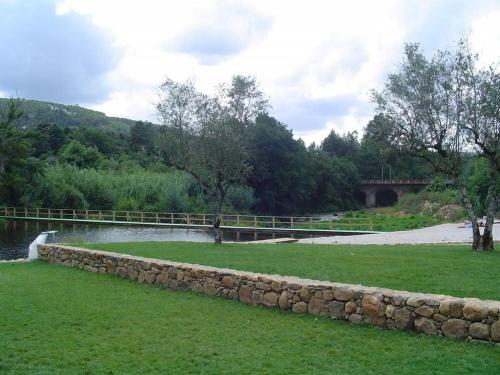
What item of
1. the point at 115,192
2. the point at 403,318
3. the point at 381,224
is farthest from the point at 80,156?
the point at 403,318

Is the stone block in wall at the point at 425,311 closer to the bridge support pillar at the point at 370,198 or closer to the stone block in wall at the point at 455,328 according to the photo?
the stone block in wall at the point at 455,328

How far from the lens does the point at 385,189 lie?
81.6 m

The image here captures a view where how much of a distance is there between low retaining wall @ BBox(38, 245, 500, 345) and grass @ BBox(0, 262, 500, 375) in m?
0.19

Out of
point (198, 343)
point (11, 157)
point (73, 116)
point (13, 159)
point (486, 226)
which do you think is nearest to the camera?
point (198, 343)

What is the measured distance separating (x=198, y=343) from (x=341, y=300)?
83.8 inches

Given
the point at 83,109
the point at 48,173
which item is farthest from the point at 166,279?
the point at 83,109

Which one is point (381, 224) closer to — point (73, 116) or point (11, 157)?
point (11, 157)

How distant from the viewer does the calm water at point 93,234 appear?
27.6 m

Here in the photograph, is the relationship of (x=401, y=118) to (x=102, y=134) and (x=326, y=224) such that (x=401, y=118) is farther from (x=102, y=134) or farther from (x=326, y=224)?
(x=102, y=134)

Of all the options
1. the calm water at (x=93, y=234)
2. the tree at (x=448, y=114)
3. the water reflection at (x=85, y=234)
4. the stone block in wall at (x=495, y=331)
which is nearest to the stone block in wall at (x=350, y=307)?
the stone block in wall at (x=495, y=331)

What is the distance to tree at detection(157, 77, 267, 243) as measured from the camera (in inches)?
740

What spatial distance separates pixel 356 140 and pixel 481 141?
93.6 metres

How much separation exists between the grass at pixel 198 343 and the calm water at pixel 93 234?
1812cm

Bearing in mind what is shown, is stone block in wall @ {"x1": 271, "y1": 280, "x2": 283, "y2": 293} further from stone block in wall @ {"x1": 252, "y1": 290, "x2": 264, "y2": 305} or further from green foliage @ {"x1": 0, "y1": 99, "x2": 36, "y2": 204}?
green foliage @ {"x1": 0, "y1": 99, "x2": 36, "y2": 204}
